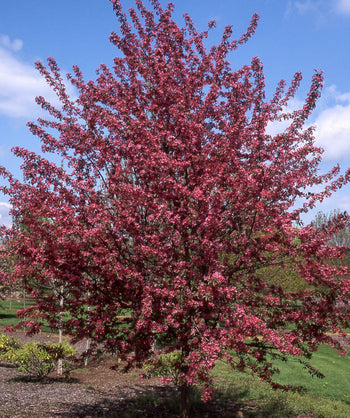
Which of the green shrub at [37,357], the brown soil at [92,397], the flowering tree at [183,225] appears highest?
the flowering tree at [183,225]

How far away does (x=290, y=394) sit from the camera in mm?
12273

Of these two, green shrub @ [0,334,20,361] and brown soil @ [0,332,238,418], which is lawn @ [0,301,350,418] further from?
green shrub @ [0,334,20,361]

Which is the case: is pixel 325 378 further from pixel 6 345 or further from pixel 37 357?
pixel 6 345

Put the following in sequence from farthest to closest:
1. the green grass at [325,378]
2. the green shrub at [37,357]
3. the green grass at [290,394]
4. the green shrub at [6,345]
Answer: the green shrub at [6,345]
the green grass at [325,378]
the green shrub at [37,357]
the green grass at [290,394]

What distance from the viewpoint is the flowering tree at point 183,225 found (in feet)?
21.7

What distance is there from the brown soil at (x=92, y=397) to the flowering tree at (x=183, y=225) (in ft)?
7.19

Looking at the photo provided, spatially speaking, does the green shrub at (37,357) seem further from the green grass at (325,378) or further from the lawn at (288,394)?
the green grass at (325,378)

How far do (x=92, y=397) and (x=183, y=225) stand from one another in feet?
24.6

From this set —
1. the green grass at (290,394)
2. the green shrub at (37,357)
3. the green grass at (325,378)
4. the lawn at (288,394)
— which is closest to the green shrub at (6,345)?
the green shrub at (37,357)

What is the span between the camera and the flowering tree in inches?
260

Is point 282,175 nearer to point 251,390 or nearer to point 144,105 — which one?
point 144,105

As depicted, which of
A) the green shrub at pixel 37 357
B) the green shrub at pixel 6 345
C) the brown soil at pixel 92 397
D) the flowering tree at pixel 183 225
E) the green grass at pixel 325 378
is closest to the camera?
the flowering tree at pixel 183 225

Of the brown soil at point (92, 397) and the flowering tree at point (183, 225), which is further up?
the flowering tree at point (183, 225)

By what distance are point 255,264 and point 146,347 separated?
2.45m
